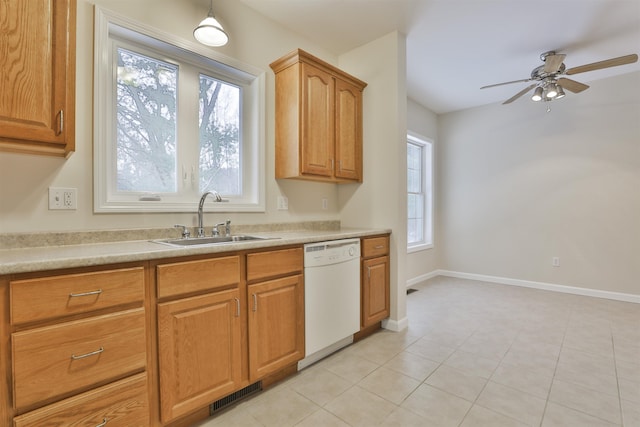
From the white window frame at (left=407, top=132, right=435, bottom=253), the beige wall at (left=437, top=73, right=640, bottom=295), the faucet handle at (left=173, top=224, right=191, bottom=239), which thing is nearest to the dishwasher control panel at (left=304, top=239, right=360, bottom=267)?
the faucet handle at (left=173, top=224, right=191, bottom=239)

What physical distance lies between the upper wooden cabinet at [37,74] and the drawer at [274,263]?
39.6 inches

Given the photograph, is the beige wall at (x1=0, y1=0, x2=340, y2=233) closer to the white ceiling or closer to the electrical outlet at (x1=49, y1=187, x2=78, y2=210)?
the electrical outlet at (x1=49, y1=187, x2=78, y2=210)

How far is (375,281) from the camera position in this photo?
2596mm

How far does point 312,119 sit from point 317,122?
Result: 2.4 inches

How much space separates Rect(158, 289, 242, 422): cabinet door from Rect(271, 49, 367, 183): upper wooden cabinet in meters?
1.25

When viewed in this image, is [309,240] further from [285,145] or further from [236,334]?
[285,145]

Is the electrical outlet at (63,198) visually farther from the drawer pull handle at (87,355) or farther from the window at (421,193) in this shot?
the window at (421,193)

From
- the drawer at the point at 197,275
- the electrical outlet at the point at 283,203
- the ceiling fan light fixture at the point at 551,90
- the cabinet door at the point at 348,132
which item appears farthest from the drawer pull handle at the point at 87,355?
the ceiling fan light fixture at the point at 551,90

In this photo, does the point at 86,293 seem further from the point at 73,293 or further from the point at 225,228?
the point at 225,228

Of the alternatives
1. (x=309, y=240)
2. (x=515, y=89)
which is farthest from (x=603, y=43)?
(x=309, y=240)

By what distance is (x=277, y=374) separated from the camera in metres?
1.92

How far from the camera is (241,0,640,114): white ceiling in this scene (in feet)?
7.81

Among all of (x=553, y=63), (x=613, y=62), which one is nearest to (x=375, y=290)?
(x=613, y=62)

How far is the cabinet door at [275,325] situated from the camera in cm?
172
